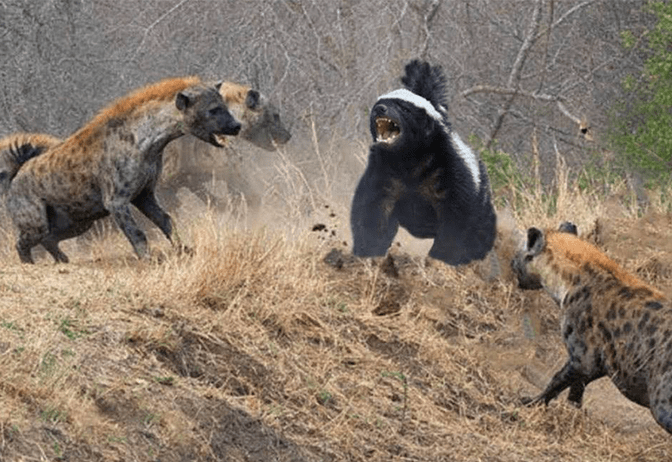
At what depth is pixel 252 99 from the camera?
45.6 ft

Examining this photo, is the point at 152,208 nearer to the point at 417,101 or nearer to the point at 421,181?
the point at 421,181

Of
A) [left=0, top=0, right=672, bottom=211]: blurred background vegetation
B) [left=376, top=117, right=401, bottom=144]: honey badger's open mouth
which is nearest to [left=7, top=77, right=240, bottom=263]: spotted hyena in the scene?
[left=376, top=117, right=401, bottom=144]: honey badger's open mouth

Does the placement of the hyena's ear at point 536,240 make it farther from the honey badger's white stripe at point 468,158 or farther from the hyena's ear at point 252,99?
the hyena's ear at point 252,99

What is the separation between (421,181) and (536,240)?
4.70ft

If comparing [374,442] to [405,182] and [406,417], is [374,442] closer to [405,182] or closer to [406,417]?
[406,417]

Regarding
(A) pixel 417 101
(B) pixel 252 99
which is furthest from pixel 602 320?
(B) pixel 252 99

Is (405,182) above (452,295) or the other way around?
above

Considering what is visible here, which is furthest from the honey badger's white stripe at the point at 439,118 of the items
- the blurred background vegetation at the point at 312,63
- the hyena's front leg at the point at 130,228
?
the blurred background vegetation at the point at 312,63

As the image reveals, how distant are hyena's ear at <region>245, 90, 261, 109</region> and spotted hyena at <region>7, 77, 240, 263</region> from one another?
2.90m

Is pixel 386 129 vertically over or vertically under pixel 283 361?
over

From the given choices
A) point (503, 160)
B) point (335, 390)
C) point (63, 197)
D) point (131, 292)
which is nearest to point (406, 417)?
point (335, 390)

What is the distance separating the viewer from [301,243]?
9977mm

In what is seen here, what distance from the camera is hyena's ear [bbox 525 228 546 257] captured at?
9156 mm

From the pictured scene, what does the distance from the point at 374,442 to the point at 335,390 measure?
1.95 ft
